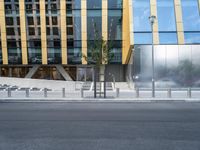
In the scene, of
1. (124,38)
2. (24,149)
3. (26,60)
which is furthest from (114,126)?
(26,60)

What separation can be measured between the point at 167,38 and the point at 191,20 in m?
3.63

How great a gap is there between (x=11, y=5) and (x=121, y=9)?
14.8 m

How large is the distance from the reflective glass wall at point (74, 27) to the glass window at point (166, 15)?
1211cm

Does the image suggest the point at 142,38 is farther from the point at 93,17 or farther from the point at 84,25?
the point at 84,25

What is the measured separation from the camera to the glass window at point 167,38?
96.5 ft

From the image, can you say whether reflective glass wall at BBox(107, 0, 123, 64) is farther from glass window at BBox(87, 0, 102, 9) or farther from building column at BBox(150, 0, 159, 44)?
building column at BBox(150, 0, 159, 44)

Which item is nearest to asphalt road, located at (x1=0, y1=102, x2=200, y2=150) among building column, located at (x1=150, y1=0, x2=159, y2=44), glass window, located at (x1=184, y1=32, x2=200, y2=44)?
building column, located at (x1=150, y1=0, x2=159, y2=44)

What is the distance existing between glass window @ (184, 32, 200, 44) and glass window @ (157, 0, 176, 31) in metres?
1.50

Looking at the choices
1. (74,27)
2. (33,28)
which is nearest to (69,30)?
(74,27)

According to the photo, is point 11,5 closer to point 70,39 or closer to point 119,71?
point 70,39

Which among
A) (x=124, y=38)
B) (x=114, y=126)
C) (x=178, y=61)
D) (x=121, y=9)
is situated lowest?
(x=114, y=126)

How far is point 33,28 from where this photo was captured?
4019cm

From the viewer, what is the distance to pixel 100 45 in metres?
28.8

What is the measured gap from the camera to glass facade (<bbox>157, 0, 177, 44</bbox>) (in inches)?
1171
